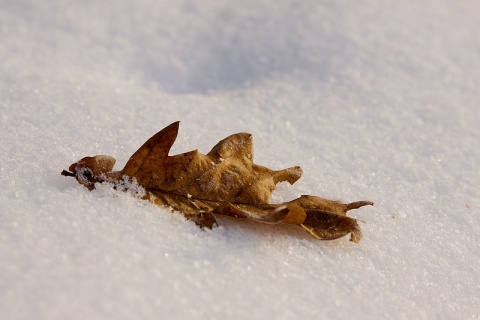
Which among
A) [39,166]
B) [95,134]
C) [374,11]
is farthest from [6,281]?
[374,11]

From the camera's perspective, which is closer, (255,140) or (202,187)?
(202,187)

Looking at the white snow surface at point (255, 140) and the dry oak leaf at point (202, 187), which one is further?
the dry oak leaf at point (202, 187)

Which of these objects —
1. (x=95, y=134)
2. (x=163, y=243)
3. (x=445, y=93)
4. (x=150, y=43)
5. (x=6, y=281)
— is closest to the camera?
(x=6, y=281)

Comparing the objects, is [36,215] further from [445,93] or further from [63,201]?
[445,93]
